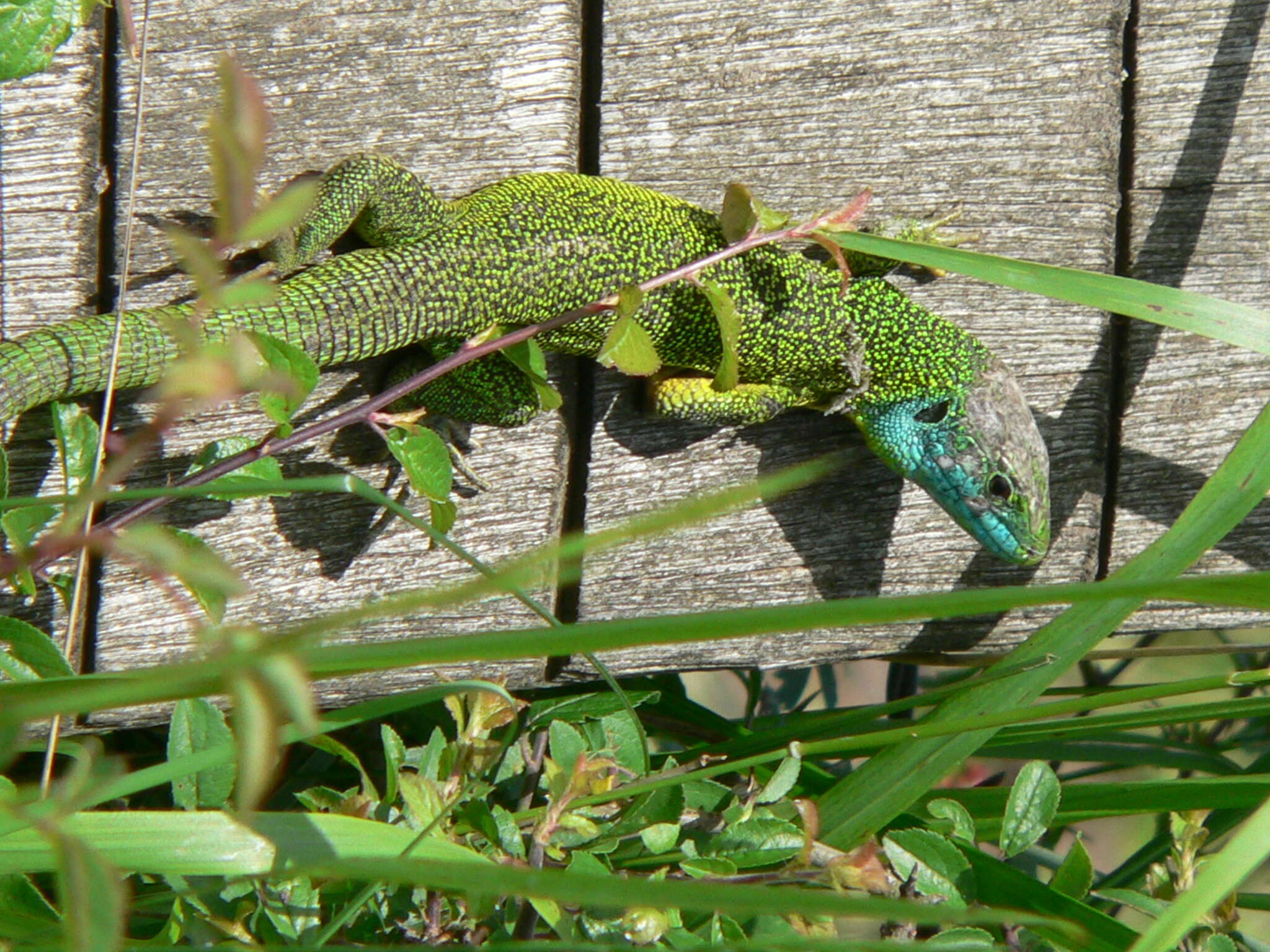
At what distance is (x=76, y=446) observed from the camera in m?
1.95

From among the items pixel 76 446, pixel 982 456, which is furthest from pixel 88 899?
pixel 982 456

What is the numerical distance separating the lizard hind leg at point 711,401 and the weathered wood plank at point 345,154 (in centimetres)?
26

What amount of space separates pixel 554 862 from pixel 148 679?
54.7 inches

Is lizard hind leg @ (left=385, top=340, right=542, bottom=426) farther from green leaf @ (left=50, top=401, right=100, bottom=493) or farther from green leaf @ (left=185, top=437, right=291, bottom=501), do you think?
green leaf @ (left=50, top=401, right=100, bottom=493)

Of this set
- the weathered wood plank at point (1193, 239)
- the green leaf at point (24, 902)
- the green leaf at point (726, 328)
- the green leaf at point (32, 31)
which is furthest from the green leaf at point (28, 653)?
the weathered wood plank at point (1193, 239)

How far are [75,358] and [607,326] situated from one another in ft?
3.66

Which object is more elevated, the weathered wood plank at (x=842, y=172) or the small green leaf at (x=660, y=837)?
the weathered wood plank at (x=842, y=172)

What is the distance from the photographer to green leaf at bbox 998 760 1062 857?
→ 180cm

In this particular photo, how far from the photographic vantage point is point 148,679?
2.23ft

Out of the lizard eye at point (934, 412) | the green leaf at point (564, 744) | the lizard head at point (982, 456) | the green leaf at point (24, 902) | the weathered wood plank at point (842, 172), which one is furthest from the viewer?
the lizard eye at point (934, 412)

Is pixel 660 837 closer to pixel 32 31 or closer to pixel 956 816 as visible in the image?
pixel 956 816

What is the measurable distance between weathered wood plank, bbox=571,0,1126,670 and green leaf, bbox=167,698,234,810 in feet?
3.12

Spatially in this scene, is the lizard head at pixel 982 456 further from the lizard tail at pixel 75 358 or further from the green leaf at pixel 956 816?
the lizard tail at pixel 75 358

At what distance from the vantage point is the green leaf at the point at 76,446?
1.93 m
